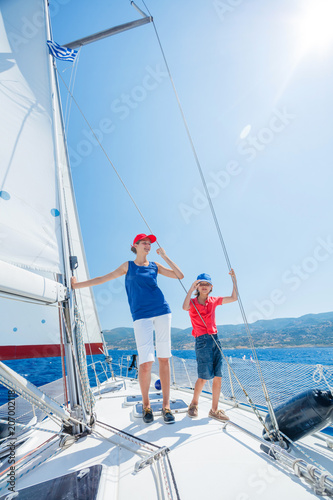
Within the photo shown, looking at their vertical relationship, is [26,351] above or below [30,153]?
below

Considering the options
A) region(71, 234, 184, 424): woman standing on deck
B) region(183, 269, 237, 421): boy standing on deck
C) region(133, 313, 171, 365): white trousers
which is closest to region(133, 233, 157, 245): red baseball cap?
region(71, 234, 184, 424): woman standing on deck

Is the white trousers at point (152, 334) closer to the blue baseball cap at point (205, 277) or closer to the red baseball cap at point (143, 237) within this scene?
the blue baseball cap at point (205, 277)

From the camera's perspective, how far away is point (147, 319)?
2053 millimetres

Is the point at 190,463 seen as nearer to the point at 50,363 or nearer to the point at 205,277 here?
the point at 205,277

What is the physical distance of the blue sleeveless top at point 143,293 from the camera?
2061 millimetres

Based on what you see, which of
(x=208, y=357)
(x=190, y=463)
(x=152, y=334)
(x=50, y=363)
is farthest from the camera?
(x=50, y=363)

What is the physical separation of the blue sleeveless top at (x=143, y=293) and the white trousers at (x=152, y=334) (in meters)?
0.06

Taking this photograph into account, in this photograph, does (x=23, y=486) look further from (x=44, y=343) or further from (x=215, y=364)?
(x=44, y=343)

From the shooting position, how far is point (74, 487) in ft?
3.43

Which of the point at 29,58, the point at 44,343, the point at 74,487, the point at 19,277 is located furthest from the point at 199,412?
the point at 29,58

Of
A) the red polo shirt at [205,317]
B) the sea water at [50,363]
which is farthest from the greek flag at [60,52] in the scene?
the sea water at [50,363]

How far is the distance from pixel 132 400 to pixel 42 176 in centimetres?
268

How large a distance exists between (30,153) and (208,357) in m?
2.65

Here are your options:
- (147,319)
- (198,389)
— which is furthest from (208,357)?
(147,319)
